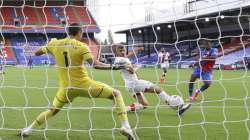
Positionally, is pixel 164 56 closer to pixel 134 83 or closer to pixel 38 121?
pixel 134 83

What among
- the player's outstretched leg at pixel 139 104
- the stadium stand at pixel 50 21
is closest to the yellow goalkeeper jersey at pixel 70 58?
the stadium stand at pixel 50 21

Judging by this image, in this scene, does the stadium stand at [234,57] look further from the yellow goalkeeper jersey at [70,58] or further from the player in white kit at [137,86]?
the yellow goalkeeper jersey at [70,58]

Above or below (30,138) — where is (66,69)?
above

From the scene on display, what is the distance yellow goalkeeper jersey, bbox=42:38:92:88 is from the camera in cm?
646

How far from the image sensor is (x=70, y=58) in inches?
257

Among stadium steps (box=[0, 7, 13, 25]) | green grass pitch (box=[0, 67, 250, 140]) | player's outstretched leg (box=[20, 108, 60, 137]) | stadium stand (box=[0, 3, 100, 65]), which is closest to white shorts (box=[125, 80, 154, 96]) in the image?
green grass pitch (box=[0, 67, 250, 140])

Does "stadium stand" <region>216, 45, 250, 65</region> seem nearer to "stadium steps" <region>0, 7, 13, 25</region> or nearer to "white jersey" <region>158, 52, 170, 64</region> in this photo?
"white jersey" <region>158, 52, 170, 64</region>

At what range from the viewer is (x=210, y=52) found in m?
11.0

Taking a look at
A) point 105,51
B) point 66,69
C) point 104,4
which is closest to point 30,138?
point 66,69

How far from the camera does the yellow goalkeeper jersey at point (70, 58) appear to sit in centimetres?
646

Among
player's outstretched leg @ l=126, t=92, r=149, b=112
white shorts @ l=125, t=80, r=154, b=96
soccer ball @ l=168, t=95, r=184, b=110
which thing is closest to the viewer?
soccer ball @ l=168, t=95, r=184, b=110

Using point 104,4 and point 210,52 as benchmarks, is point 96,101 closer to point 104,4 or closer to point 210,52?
point 210,52

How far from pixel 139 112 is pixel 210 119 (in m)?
1.58

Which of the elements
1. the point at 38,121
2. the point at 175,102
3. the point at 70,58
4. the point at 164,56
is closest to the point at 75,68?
the point at 70,58
